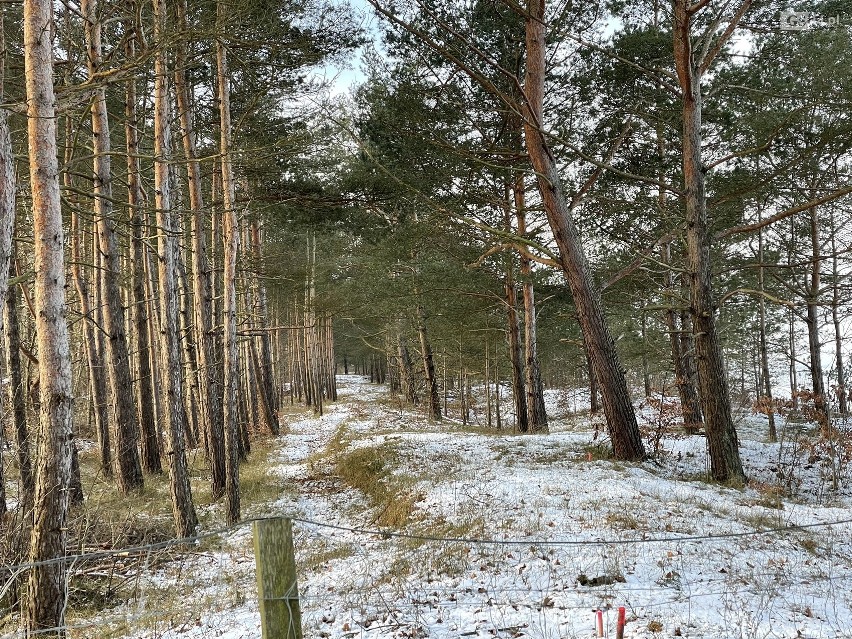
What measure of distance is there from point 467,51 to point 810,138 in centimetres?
567

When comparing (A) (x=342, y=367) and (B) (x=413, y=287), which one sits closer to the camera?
(B) (x=413, y=287)

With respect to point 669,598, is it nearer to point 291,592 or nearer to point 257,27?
point 291,592

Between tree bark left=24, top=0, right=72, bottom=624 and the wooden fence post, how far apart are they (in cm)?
233

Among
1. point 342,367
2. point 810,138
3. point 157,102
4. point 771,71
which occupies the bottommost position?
point 342,367

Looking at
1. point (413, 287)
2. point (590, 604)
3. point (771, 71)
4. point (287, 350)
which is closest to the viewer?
point (590, 604)

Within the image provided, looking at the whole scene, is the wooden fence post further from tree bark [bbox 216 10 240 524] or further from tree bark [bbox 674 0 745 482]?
tree bark [bbox 674 0 745 482]

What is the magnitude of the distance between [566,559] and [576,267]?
195 inches

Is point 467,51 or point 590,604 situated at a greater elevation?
point 467,51

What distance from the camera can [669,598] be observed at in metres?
4.01

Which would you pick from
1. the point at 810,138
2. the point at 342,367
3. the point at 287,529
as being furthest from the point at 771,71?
the point at 342,367

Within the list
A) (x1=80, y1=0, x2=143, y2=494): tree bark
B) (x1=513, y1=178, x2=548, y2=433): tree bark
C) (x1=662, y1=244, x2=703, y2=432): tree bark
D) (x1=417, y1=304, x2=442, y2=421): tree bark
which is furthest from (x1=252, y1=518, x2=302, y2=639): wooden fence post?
(x1=417, y1=304, x2=442, y2=421): tree bark

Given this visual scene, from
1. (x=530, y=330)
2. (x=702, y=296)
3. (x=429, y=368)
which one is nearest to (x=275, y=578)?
(x=702, y=296)

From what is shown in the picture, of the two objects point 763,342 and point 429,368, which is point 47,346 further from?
point 429,368

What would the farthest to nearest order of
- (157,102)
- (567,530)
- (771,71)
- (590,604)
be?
(771,71) < (157,102) < (567,530) < (590,604)
